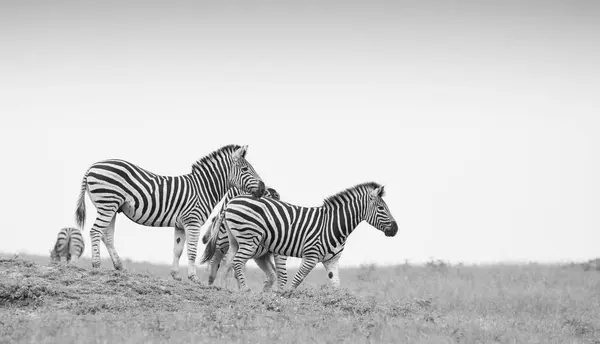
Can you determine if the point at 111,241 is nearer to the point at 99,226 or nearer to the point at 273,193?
the point at 99,226

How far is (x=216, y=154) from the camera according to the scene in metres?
19.4

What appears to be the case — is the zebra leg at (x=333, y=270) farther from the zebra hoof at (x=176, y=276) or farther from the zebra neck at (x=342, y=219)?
the zebra hoof at (x=176, y=276)

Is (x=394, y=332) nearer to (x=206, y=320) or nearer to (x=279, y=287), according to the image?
(x=206, y=320)

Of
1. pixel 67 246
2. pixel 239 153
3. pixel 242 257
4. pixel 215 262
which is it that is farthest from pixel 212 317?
pixel 67 246

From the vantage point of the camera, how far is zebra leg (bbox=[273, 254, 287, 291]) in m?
18.1

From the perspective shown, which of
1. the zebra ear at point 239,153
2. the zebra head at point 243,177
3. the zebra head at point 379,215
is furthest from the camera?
the zebra ear at point 239,153

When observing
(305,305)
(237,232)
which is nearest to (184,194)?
(237,232)

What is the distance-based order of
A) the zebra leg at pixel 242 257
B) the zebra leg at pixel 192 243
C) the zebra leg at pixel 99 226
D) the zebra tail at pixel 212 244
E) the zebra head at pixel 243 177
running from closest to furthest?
the zebra leg at pixel 99 226
the zebra leg at pixel 242 257
the zebra leg at pixel 192 243
the zebra tail at pixel 212 244
the zebra head at pixel 243 177

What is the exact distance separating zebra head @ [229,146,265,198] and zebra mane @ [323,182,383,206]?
5.32ft

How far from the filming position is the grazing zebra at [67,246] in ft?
85.3

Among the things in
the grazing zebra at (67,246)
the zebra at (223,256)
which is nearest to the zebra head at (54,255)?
the grazing zebra at (67,246)

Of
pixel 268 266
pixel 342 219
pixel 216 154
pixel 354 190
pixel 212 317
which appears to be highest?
pixel 216 154

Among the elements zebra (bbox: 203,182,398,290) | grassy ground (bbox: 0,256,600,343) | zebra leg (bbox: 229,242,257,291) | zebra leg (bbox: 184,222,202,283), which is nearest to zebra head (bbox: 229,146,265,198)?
zebra (bbox: 203,182,398,290)

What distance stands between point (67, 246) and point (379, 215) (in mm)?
11848
